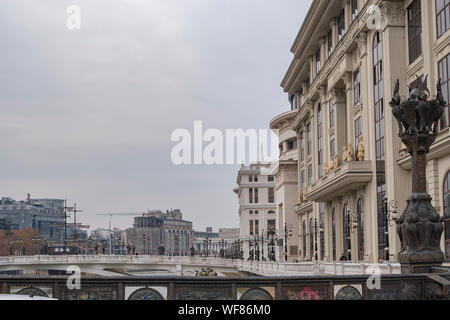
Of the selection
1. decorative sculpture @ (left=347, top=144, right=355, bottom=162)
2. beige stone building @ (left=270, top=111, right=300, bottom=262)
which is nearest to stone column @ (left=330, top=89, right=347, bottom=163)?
decorative sculpture @ (left=347, top=144, right=355, bottom=162)

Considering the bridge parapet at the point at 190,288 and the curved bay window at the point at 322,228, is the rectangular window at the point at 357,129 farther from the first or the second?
the bridge parapet at the point at 190,288

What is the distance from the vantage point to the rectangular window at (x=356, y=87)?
52006 mm

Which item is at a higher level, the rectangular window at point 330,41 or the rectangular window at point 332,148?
the rectangular window at point 330,41

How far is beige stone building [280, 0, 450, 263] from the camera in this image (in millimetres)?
37625

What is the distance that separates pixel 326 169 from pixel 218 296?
50089 mm

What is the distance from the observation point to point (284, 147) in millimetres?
105500

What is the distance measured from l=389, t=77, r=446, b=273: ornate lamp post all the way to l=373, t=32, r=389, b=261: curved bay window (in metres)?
31.3

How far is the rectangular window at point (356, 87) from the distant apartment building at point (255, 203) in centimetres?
10633

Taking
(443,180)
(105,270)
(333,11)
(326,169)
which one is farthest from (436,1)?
(105,270)

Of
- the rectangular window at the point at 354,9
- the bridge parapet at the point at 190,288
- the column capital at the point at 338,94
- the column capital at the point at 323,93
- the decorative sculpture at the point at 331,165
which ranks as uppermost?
the rectangular window at the point at 354,9

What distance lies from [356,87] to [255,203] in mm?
112349

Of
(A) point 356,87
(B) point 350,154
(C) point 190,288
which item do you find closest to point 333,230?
(B) point 350,154

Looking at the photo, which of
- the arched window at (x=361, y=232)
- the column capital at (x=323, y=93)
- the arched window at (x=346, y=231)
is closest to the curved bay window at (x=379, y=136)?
the arched window at (x=361, y=232)
